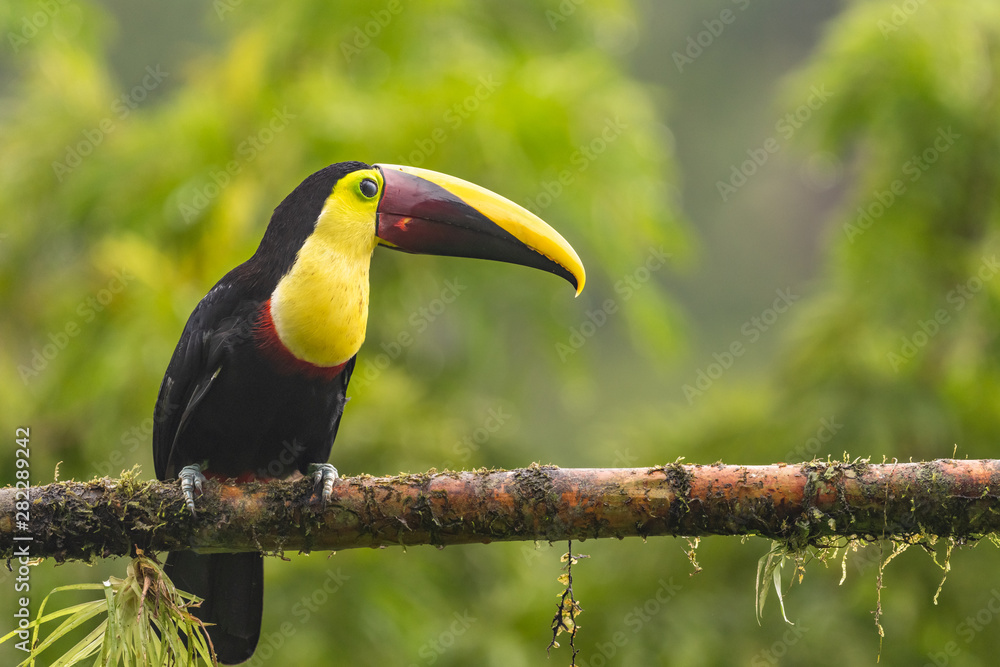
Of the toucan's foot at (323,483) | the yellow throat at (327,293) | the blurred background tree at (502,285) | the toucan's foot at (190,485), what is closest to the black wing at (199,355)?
the yellow throat at (327,293)

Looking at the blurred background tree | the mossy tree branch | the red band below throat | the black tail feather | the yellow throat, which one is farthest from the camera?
the blurred background tree

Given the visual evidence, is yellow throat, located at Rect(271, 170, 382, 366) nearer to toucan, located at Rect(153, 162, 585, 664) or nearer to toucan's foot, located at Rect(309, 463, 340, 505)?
toucan, located at Rect(153, 162, 585, 664)

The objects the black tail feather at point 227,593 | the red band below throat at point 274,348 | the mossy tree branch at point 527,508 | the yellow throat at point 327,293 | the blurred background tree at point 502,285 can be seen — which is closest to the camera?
the mossy tree branch at point 527,508

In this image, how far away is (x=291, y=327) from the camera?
3.53 metres

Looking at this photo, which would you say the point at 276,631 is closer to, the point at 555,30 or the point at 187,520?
the point at 187,520

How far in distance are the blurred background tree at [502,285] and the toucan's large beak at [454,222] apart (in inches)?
67.9

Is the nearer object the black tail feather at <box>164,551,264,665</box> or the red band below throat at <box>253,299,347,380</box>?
A: the red band below throat at <box>253,299,347,380</box>

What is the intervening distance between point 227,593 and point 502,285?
2.94 meters

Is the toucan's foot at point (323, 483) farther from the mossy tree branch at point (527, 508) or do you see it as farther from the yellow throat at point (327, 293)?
the yellow throat at point (327, 293)

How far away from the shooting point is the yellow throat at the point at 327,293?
11.4ft

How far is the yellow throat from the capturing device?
3.49m

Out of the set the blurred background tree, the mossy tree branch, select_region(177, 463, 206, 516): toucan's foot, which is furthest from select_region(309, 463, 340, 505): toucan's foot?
the blurred background tree

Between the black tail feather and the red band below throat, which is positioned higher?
the red band below throat

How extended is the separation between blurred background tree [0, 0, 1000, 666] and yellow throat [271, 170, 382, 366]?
1.69m
